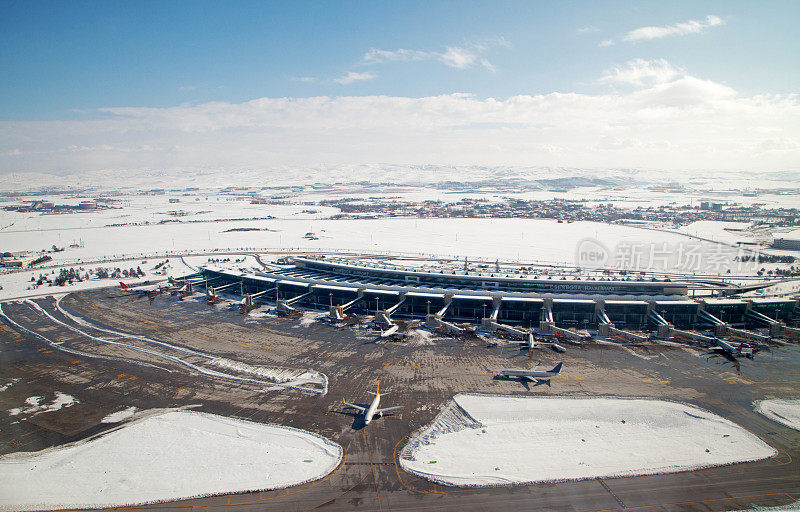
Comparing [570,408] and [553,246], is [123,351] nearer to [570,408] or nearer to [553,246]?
[570,408]

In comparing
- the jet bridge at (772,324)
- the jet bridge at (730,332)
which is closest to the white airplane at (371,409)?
the jet bridge at (730,332)

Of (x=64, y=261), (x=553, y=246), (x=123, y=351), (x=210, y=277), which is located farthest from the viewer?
(x=553, y=246)

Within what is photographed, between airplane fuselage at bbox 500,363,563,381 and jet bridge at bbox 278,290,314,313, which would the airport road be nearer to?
airplane fuselage at bbox 500,363,563,381

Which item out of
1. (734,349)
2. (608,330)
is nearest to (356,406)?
(608,330)

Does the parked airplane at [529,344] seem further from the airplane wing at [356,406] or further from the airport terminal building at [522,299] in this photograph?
the airplane wing at [356,406]

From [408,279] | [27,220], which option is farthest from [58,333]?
[27,220]

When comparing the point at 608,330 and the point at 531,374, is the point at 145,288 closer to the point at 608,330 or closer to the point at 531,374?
the point at 531,374

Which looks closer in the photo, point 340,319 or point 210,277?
point 340,319
